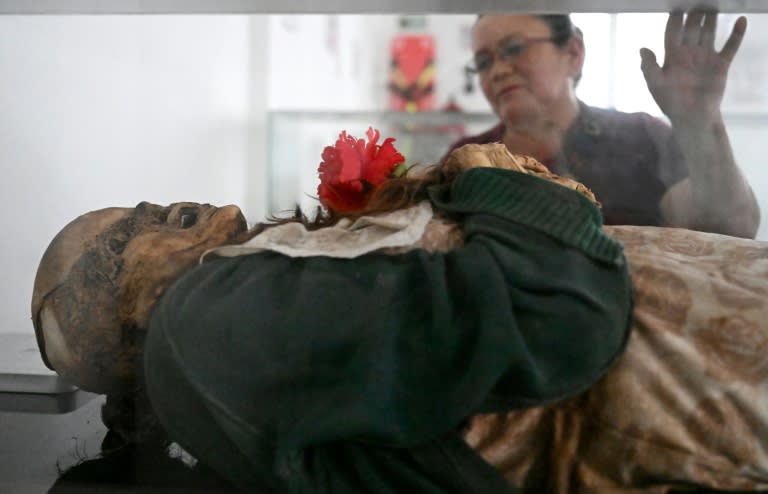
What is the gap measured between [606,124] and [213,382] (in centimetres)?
70

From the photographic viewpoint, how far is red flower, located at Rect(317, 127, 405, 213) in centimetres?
80

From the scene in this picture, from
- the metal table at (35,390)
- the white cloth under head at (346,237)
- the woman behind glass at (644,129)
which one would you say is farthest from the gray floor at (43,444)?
the woman behind glass at (644,129)

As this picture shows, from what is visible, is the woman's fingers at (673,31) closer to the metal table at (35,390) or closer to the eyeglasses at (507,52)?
the eyeglasses at (507,52)

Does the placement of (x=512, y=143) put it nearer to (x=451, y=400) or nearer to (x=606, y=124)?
(x=606, y=124)

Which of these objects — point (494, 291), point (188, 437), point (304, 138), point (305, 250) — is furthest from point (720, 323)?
point (304, 138)

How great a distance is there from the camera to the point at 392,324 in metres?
0.60

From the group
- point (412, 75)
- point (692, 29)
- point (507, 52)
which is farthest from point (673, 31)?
point (412, 75)

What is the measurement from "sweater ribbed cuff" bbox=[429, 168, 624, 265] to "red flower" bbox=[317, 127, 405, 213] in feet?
0.32

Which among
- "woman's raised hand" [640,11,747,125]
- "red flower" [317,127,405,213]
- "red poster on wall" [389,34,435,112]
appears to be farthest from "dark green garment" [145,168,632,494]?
"red poster on wall" [389,34,435,112]

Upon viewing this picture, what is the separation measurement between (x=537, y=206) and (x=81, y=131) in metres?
0.73

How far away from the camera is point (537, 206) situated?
67 centimetres

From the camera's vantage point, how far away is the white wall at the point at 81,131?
3.09 ft

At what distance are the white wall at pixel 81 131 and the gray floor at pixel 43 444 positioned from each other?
0.15 meters

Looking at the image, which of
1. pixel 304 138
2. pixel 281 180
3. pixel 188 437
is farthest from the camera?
pixel 304 138
